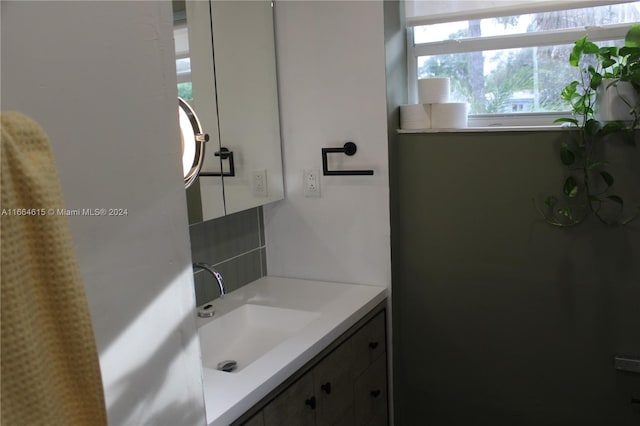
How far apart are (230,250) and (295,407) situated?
76cm

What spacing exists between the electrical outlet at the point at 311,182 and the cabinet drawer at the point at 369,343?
1.71 ft

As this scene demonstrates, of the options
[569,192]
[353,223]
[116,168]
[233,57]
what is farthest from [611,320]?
[116,168]

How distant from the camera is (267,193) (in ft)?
7.16

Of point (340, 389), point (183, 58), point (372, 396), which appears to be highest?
point (183, 58)

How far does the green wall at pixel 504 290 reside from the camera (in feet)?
6.19

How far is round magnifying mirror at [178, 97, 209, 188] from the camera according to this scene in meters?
1.62

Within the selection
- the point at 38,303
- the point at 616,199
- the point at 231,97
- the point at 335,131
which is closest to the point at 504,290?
the point at 616,199

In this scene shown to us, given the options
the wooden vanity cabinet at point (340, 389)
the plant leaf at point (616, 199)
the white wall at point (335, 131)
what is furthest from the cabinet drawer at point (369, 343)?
the plant leaf at point (616, 199)

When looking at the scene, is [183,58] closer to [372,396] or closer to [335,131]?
[335,131]

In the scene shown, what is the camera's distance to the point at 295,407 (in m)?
1.54

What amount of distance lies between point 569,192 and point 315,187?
2.94 ft

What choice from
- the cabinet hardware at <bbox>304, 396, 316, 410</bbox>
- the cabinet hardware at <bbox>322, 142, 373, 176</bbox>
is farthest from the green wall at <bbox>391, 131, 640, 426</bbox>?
the cabinet hardware at <bbox>304, 396, 316, 410</bbox>

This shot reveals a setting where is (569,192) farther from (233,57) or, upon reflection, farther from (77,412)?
(77,412)

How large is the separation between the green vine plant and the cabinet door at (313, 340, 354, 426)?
0.83 m
